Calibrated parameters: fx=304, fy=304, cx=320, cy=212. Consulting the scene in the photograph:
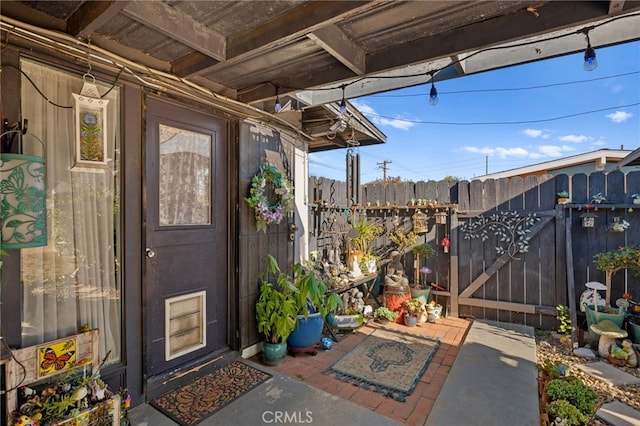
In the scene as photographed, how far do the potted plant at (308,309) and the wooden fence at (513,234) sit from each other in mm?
1130

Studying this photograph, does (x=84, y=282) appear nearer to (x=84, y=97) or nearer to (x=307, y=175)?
(x=84, y=97)

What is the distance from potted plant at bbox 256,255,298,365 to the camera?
2.86 m

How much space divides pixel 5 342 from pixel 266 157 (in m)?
2.33

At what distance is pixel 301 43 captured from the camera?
6.44 ft

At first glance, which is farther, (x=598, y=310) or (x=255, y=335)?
(x=598, y=310)

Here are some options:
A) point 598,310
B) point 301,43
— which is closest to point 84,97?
point 301,43

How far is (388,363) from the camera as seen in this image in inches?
117

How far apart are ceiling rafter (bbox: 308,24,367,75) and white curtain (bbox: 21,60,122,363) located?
1.45 m

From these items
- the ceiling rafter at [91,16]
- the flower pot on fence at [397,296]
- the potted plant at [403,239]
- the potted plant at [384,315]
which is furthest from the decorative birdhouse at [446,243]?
the ceiling rafter at [91,16]

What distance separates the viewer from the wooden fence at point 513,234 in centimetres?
364

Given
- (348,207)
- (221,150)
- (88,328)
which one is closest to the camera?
(88,328)

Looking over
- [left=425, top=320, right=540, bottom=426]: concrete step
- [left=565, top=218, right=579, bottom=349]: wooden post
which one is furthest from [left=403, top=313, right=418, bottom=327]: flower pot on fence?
[left=565, top=218, right=579, bottom=349]: wooden post

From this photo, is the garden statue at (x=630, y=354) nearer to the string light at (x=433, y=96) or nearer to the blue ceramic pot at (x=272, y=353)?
the string light at (x=433, y=96)

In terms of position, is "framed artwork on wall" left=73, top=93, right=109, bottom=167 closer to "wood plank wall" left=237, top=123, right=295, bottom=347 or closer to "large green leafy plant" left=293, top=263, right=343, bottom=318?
"wood plank wall" left=237, top=123, right=295, bottom=347
